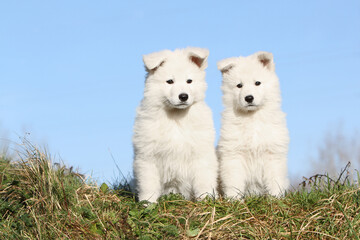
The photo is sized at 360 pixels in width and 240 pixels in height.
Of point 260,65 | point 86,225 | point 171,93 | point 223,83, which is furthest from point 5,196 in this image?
point 260,65

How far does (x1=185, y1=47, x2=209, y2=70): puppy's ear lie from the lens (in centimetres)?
618

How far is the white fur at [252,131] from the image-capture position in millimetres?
6500

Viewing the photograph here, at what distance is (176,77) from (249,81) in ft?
3.55

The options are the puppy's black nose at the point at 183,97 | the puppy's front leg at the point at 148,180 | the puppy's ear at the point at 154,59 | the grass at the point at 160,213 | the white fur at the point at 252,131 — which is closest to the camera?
the grass at the point at 160,213

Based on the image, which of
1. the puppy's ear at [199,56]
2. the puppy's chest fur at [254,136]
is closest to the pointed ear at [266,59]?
the puppy's chest fur at [254,136]

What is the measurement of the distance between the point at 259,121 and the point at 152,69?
65.7 inches

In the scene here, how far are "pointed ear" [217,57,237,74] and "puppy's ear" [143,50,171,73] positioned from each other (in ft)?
2.57

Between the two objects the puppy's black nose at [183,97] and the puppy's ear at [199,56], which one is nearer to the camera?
the puppy's black nose at [183,97]

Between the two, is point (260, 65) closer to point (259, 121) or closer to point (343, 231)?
point (259, 121)

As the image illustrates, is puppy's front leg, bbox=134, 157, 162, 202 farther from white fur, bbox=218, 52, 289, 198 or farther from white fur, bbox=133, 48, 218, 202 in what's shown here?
white fur, bbox=218, 52, 289, 198

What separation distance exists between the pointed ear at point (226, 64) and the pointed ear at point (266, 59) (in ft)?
1.20

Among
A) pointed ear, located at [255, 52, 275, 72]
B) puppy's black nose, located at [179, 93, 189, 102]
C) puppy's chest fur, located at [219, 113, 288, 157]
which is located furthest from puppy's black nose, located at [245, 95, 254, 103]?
puppy's black nose, located at [179, 93, 189, 102]

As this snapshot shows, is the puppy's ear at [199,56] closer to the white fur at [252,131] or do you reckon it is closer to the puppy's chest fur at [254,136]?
the white fur at [252,131]

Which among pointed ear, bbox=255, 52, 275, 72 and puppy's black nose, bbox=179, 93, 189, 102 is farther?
pointed ear, bbox=255, 52, 275, 72
